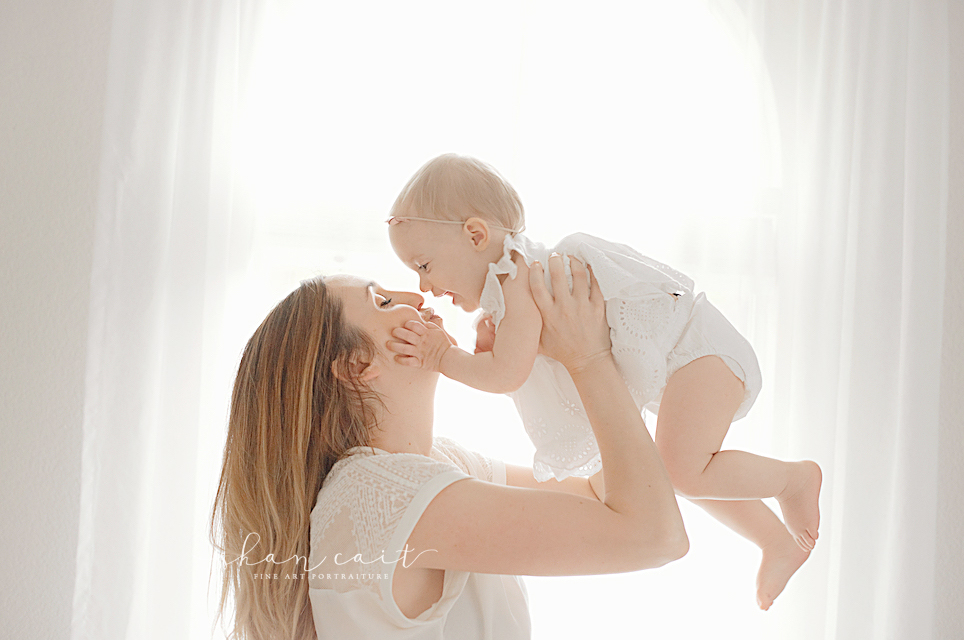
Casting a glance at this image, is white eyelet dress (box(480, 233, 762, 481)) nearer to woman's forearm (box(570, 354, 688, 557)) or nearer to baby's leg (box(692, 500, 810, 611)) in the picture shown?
woman's forearm (box(570, 354, 688, 557))

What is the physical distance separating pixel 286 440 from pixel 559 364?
1.67ft

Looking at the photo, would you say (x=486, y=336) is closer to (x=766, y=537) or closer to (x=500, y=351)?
(x=500, y=351)

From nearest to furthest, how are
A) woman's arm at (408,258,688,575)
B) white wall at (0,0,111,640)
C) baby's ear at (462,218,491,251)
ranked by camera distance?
woman's arm at (408,258,688,575), baby's ear at (462,218,491,251), white wall at (0,0,111,640)

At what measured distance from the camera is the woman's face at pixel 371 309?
116 centimetres

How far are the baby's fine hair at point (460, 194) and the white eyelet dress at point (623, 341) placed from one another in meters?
0.06

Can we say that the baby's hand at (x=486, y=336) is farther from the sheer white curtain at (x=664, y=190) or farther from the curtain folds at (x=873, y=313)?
the curtain folds at (x=873, y=313)

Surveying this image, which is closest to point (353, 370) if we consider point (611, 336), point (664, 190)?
point (611, 336)

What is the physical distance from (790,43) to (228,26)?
1661 mm

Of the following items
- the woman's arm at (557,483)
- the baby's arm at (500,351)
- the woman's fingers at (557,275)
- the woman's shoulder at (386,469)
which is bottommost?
the woman's arm at (557,483)

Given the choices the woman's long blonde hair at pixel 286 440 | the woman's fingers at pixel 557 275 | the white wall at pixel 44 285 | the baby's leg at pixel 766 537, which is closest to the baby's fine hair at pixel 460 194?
the woman's fingers at pixel 557 275

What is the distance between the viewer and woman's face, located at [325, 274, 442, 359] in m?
1.16

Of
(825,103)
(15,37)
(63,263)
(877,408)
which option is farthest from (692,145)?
(15,37)

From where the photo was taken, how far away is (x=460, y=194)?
124cm

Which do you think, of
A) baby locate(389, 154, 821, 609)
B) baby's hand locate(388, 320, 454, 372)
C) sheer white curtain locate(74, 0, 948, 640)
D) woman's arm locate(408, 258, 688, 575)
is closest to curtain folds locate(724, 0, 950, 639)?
sheer white curtain locate(74, 0, 948, 640)
